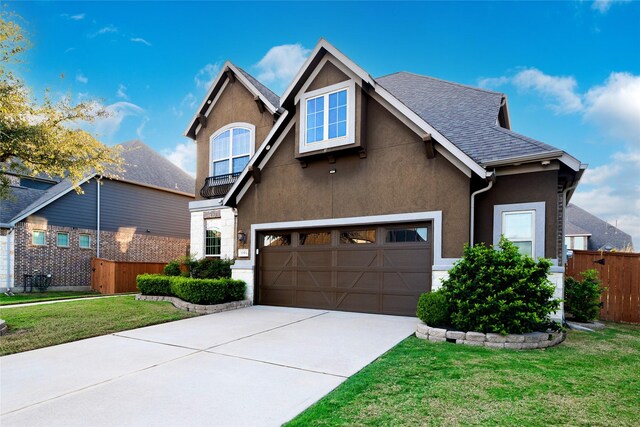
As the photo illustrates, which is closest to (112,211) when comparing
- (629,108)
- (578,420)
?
(578,420)

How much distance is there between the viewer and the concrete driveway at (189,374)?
354cm

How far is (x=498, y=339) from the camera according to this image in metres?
5.99

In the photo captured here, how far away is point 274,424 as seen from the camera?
3.29 metres

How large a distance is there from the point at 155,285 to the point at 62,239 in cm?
929

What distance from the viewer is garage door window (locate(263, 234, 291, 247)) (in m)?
10.9

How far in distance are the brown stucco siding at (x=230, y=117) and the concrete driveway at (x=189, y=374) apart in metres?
8.24

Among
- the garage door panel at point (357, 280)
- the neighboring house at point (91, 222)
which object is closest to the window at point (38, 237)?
the neighboring house at point (91, 222)

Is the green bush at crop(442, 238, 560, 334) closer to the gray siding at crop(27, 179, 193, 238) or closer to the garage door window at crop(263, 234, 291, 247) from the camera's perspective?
the garage door window at crop(263, 234, 291, 247)

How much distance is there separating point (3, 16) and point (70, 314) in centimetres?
747

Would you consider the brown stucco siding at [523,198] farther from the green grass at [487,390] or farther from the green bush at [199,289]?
the green bush at [199,289]

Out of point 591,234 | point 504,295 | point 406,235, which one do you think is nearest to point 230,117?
point 406,235

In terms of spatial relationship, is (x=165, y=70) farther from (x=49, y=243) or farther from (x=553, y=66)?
(x=553, y=66)

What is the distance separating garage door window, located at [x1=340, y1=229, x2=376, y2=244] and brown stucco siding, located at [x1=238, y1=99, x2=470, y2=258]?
529mm

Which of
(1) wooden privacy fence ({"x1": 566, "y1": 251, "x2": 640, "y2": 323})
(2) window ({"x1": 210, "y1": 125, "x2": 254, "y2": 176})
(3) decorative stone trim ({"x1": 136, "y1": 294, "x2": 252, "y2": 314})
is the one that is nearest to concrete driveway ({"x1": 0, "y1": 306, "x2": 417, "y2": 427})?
(3) decorative stone trim ({"x1": 136, "y1": 294, "x2": 252, "y2": 314})
